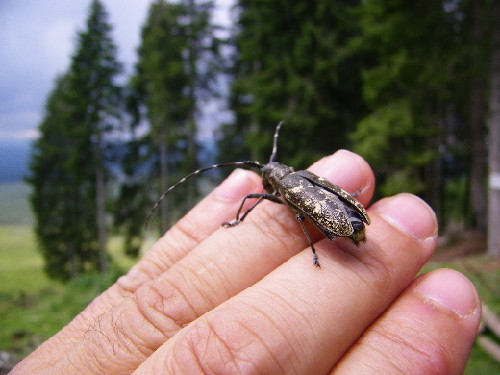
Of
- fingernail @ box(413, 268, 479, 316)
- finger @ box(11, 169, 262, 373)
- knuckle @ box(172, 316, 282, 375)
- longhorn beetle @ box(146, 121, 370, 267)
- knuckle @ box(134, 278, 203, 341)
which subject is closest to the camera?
knuckle @ box(172, 316, 282, 375)

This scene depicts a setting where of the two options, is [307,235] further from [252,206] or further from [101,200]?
[101,200]

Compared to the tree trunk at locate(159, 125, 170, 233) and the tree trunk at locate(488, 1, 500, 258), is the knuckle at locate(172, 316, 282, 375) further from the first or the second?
the tree trunk at locate(159, 125, 170, 233)

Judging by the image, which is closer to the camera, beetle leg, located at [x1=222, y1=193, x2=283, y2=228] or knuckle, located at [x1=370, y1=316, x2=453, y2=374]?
knuckle, located at [x1=370, y1=316, x2=453, y2=374]

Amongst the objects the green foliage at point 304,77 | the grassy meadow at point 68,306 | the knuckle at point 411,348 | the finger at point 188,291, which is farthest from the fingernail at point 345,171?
the green foliage at point 304,77

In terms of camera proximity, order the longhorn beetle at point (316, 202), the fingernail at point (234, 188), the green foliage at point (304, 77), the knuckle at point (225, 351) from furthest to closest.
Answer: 1. the green foliage at point (304, 77)
2. the fingernail at point (234, 188)
3. the longhorn beetle at point (316, 202)
4. the knuckle at point (225, 351)

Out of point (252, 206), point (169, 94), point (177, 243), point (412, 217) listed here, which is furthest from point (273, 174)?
point (169, 94)

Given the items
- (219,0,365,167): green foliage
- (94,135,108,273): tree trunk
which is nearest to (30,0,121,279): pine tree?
(94,135,108,273): tree trunk

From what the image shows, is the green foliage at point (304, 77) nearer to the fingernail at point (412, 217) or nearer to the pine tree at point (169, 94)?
the pine tree at point (169, 94)
